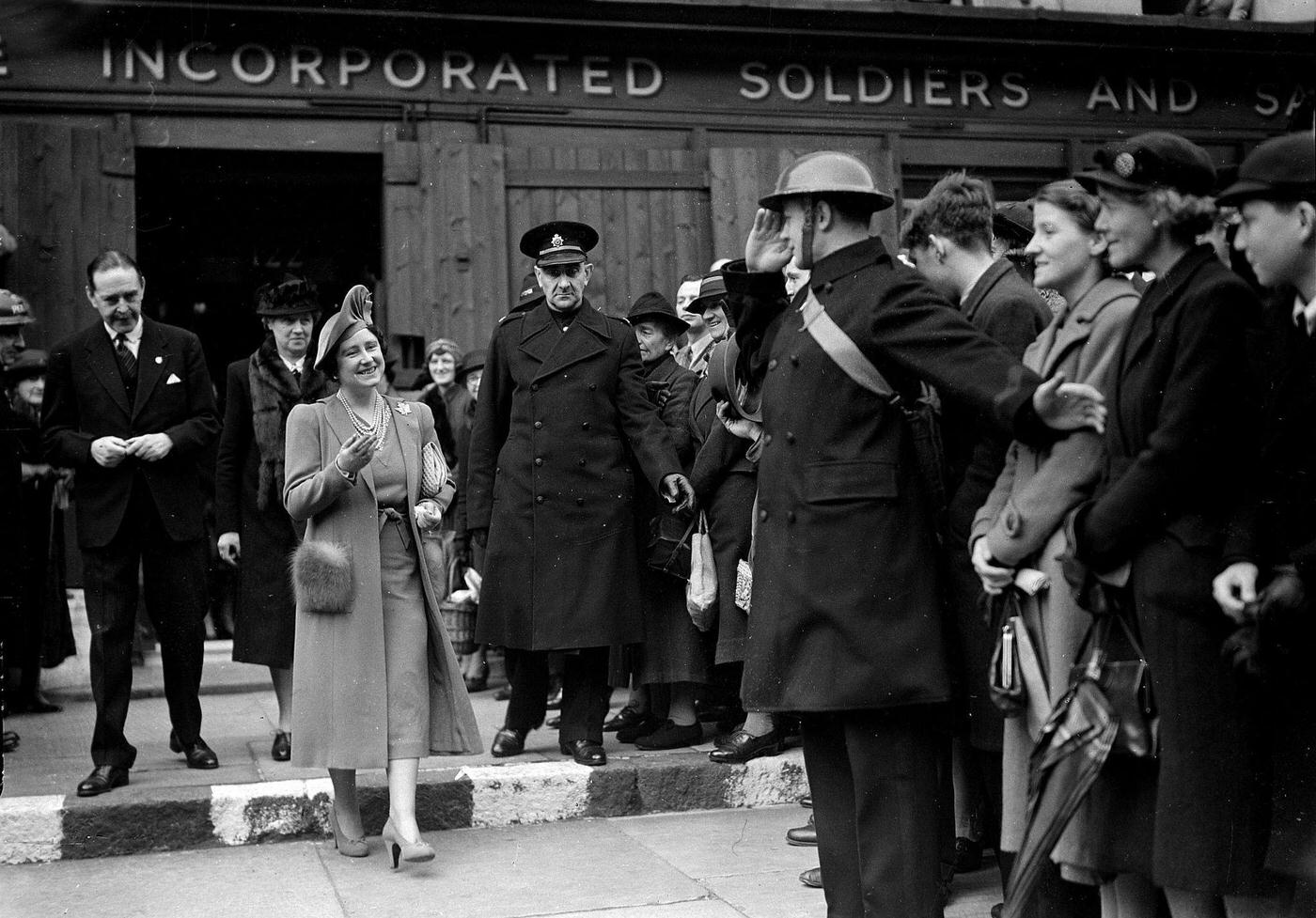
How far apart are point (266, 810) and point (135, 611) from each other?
1.17m

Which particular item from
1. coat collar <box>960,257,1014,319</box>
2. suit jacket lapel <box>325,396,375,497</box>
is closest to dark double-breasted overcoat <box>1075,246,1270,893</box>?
coat collar <box>960,257,1014,319</box>

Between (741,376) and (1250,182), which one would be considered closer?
(1250,182)

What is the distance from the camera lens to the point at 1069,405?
3531mm

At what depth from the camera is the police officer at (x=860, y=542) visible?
373cm

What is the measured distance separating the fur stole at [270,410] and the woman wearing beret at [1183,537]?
4.07 meters

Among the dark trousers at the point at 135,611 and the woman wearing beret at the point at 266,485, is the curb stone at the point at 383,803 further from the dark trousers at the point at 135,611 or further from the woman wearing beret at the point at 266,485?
the woman wearing beret at the point at 266,485

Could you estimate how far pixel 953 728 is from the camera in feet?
15.0

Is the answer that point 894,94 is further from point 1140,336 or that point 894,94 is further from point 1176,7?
point 1140,336

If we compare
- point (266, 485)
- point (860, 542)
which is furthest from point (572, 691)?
point (860, 542)

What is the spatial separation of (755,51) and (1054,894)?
855 cm

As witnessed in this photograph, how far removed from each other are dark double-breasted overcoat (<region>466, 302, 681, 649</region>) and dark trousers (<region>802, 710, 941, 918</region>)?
239 centimetres

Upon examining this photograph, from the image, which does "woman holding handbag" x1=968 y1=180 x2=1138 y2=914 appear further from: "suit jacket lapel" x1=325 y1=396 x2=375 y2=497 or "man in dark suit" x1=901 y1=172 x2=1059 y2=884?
"suit jacket lapel" x1=325 y1=396 x2=375 y2=497

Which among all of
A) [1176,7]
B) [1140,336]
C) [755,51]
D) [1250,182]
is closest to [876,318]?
[1140,336]

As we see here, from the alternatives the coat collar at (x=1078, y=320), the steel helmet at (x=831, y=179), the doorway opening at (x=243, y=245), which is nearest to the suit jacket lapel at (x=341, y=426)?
the steel helmet at (x=831, y=179)
